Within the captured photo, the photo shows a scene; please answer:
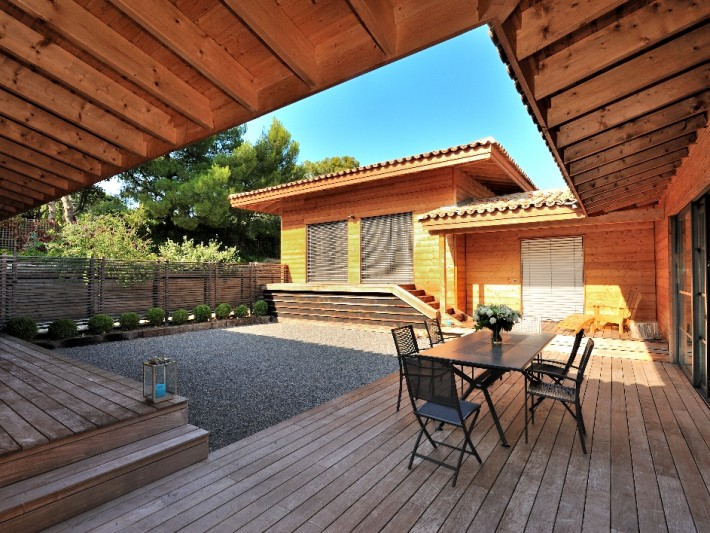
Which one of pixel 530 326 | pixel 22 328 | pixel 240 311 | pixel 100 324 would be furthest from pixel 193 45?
pixel 240 311

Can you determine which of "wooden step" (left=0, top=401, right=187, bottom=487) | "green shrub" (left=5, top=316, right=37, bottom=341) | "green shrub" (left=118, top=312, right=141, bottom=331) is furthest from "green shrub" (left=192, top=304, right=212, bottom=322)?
"wooden step" (left=0, top=401, right=187, bottom=487)

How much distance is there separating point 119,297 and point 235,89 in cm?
840

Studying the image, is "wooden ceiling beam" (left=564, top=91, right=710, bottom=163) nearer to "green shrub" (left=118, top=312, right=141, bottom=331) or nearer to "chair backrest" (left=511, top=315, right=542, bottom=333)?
"chair backrest" (left=511, top=315, right=542, bottom=333)

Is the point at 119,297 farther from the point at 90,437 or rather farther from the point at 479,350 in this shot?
the point at 479,350

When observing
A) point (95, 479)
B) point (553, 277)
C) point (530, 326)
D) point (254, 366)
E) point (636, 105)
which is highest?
point (636, 105)

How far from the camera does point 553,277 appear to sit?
870 cm

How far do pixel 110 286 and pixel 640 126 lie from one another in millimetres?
10041

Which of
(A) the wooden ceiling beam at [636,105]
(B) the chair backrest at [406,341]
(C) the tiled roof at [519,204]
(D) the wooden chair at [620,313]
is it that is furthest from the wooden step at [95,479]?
(D) the wooden chair at [620,313]

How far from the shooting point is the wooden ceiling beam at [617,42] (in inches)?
70.7

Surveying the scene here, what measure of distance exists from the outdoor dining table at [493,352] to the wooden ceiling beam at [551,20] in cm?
230

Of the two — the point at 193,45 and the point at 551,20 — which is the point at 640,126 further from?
the point at 193,45

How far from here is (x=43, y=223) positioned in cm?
1513

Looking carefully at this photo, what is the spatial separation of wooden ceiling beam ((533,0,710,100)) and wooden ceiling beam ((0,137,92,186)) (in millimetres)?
4130

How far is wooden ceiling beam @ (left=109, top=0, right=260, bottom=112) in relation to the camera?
170 cm
